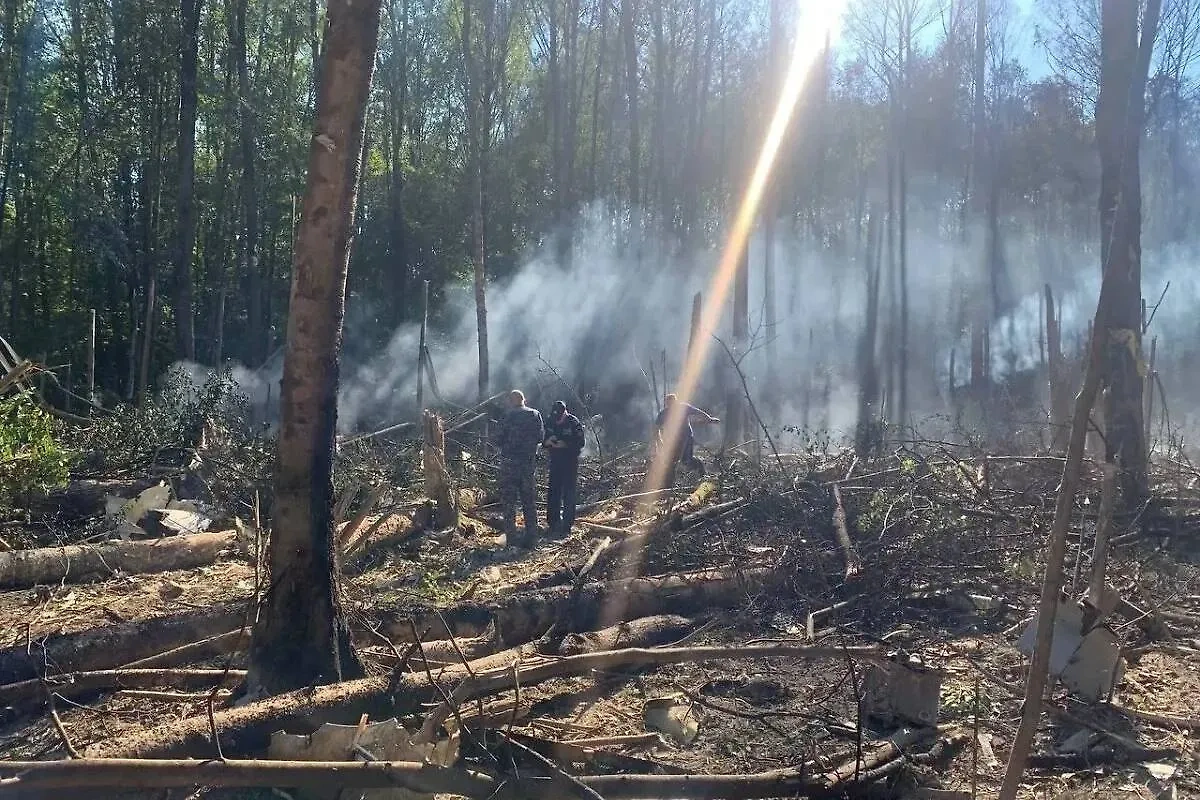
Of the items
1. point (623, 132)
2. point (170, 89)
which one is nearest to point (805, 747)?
point (170, 89)

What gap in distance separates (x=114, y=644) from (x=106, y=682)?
52 centimetres

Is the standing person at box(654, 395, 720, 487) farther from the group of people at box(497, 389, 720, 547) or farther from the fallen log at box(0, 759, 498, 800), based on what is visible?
the fallen log at box(0, 759, 498, 800)

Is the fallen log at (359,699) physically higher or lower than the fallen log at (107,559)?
higher

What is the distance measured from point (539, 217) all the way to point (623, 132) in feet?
20.2

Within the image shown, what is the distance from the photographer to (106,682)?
491 centimetres

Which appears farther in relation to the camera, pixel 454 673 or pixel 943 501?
pixel 943 501

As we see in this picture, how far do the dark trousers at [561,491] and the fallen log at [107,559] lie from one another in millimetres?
3212

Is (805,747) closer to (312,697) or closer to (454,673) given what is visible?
(454,673)

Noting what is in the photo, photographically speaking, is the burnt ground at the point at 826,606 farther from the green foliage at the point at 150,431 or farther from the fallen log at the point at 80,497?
the green foliage at the point at 150,431

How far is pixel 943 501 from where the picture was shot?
8.21m

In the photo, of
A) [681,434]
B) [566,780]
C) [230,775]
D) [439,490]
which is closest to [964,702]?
[566,780]

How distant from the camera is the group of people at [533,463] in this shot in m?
9.55

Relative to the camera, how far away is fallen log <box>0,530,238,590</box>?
25.1ft

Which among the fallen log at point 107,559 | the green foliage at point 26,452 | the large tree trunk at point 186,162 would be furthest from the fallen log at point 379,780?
the large tree trunk at point 186,162
